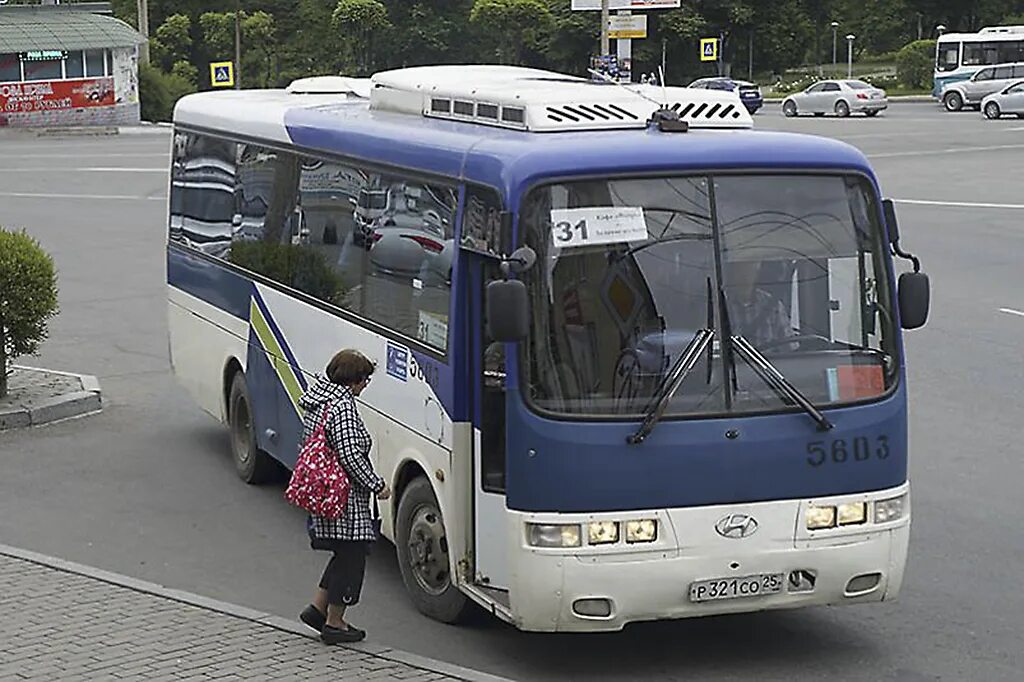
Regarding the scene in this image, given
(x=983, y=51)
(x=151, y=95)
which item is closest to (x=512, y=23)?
(x=151, y=95)

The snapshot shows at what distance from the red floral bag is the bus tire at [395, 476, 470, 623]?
0.75 metres

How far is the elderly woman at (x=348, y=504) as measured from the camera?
7977 mm

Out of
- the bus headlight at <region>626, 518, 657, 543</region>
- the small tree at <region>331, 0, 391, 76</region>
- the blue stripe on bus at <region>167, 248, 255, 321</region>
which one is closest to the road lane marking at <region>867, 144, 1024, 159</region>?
the blue stripe on bus at <region>167, 248, 255, 321</region>

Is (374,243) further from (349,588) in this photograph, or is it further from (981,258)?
(981,258)

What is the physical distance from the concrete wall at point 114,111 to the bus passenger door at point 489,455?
188ft

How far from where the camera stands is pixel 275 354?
37.5 feet

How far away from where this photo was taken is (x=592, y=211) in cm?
784

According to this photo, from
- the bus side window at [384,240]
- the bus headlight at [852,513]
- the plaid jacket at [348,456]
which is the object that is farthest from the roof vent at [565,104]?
the bus headlight at [852,513]

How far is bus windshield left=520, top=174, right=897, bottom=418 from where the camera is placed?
7.79 metres

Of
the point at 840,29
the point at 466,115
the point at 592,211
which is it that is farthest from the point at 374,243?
the point at 840,29

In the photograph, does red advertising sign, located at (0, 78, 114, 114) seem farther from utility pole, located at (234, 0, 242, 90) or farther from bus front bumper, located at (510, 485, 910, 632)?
bus front bumper, located at (510, 485, 910, 632)

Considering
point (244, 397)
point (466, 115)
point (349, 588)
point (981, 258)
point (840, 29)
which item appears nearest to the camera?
point (349, 588)

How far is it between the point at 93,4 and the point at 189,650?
6233cm

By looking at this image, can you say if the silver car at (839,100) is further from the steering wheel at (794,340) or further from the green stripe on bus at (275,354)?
the steering wheel at (794,340)
